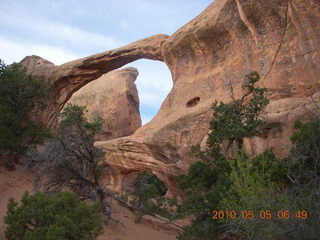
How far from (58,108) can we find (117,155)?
25.4 feet

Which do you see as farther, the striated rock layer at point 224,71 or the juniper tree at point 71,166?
the striated rock layer at point 224,71

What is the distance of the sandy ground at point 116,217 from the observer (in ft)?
33.7

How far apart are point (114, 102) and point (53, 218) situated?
76.0 feet

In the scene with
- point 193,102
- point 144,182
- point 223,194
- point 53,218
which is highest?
point 193,102

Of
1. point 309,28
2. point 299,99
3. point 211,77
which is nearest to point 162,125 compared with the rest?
point 211,77

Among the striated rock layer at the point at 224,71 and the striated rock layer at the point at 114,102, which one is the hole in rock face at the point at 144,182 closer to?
the striated rock layer at the point at 224,71

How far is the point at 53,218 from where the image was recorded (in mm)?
5828

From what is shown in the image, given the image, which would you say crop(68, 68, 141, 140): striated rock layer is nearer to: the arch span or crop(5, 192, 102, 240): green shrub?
the arch span

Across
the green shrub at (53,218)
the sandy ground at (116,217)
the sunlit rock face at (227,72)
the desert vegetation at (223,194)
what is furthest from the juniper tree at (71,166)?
the green shrub at (53,218)

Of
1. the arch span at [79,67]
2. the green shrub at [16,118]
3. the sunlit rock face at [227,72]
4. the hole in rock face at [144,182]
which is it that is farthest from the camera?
the hole in rock face at [144,182]

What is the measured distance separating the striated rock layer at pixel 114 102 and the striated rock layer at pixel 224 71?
1138cm

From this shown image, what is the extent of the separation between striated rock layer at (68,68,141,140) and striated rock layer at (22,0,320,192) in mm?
11380

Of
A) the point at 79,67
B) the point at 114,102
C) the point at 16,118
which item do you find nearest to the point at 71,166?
the point at 16,118

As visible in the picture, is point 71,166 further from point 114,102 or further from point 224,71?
point 114,102
